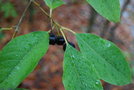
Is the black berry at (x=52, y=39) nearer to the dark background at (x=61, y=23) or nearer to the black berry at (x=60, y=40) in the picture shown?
the black berry at (x=60, y=40)

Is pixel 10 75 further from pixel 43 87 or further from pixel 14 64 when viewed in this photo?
pixel 43 87

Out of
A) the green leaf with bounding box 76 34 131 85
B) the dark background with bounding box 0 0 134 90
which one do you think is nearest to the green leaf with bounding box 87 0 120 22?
the green leaf with bounding box 76 34 131 85

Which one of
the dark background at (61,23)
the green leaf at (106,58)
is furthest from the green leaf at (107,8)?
the dark background at (61,23)

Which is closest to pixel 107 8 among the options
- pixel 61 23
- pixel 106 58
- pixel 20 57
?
pixel 106 58

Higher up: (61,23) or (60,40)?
(60,40)

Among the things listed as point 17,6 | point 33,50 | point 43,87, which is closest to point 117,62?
point 33,50

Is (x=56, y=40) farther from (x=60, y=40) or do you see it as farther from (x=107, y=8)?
(x=107, y=8)
